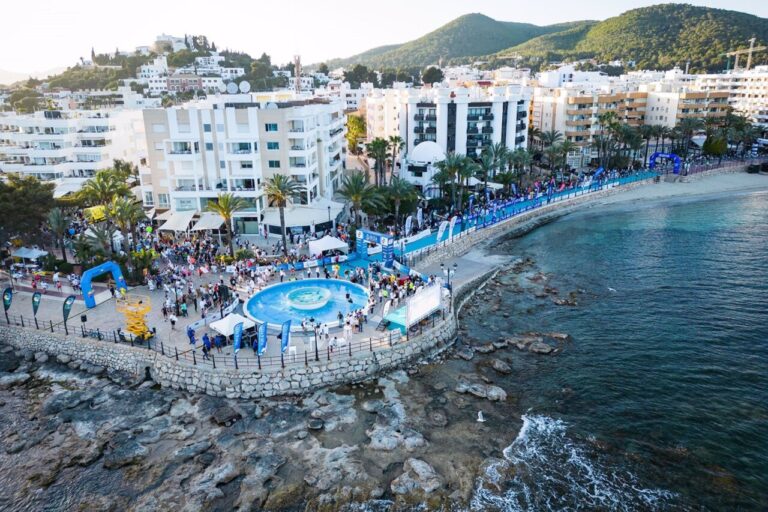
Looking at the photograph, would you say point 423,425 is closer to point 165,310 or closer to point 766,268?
point 165,310

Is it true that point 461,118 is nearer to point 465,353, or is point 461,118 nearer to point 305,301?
point 305,301

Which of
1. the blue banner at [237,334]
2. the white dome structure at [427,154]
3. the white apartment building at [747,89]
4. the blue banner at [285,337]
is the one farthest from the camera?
the white apartment building at [747,89]

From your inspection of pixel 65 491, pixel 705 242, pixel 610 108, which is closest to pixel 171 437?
pixel 65 491

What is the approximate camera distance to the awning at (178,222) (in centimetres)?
5559

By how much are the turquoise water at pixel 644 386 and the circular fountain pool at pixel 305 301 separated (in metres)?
10.4

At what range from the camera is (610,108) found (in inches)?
4624

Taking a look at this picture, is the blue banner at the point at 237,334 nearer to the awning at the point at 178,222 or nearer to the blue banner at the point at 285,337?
the blue banner at the point at 285,337

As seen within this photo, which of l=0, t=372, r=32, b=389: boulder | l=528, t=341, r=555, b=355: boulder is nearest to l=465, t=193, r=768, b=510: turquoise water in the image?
l=528, t=341, r=555, b=355: boulder

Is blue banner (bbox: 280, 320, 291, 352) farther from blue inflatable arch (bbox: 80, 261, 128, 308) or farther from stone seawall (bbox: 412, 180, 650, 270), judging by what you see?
stone seawall (bbox: 412, 180, 650, 270)

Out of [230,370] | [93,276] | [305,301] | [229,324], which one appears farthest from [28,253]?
[230,370]

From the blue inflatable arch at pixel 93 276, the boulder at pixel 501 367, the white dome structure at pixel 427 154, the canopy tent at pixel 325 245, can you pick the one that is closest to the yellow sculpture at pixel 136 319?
the blue inflatable arch at pixel 93 276

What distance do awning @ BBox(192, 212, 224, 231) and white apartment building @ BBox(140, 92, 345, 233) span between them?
2027mm

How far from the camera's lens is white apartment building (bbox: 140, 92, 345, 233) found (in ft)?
194

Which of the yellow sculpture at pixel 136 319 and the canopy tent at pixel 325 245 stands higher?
the canopy tent at pixel 325 245
